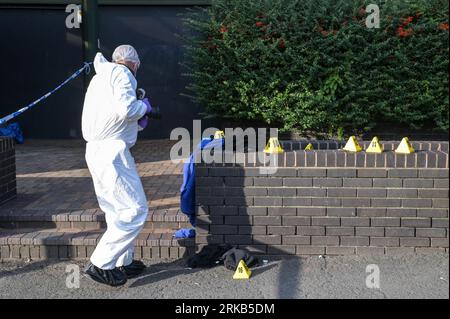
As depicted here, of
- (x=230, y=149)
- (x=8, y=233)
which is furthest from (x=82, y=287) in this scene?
(x=230, y=149)

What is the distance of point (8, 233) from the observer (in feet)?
17.5

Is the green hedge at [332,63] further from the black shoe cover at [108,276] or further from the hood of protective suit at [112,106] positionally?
the black shoe cover at [108,276]

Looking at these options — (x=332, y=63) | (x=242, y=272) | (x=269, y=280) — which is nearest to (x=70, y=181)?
(x=242, y=272)

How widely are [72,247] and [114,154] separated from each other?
1.25 m

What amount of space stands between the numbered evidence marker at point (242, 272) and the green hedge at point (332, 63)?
4.85m

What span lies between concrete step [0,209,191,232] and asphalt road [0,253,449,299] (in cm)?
50

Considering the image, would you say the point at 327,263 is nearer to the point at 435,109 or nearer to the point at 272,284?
the point at 272,284

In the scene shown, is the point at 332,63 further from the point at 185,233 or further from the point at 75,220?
the point at 75,220

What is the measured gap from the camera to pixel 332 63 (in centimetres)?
897

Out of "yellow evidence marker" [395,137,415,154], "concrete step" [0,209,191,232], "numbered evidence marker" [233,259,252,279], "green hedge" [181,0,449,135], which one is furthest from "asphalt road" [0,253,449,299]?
"green hedge" [181,0,449,135]

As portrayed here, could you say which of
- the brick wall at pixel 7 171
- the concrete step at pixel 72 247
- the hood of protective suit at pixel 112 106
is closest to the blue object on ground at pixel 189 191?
the concrete step at pixel 72 247

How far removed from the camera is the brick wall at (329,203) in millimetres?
4859

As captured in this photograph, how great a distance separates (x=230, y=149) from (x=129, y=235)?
141 cm

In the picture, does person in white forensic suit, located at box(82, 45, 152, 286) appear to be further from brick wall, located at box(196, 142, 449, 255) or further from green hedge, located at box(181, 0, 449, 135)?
green hedge, located at box(181, 0, 449, 135)
